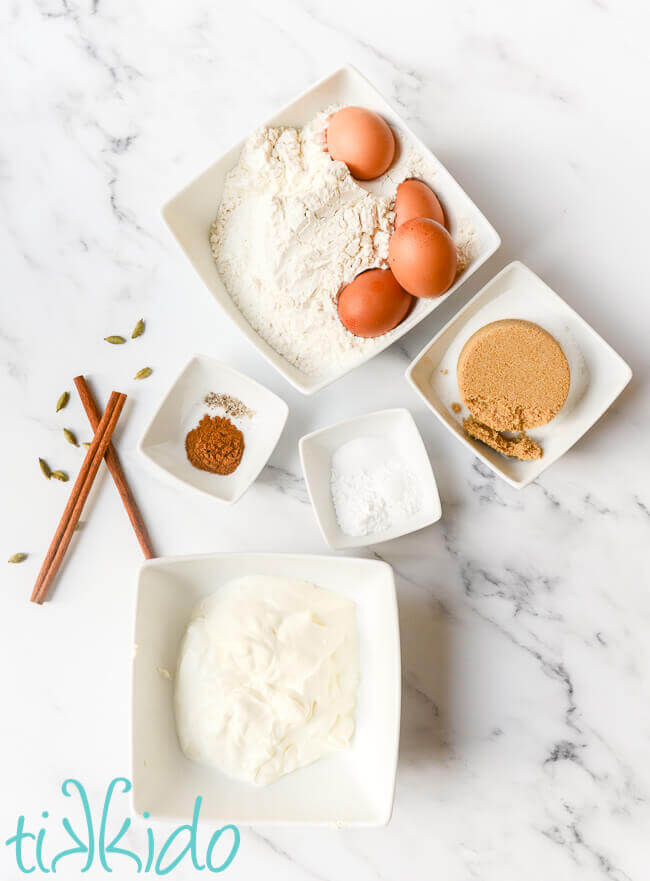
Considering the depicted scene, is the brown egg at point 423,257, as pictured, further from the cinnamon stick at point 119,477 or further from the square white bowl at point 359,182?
the cinnamon stick at point 119,477

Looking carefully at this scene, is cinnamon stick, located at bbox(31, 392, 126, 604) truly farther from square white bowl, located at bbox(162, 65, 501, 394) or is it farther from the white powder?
the white powder

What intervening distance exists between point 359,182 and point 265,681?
930 mm

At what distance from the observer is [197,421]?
1.43 m

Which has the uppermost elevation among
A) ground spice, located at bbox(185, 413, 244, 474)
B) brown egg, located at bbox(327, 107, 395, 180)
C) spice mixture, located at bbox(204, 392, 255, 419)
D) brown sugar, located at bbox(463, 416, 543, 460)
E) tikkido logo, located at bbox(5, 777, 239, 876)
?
brown egg, located at bbox(327, 107, 395, 180)

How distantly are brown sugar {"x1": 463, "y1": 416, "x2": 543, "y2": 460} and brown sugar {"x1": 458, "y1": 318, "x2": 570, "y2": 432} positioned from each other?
0.07 ft

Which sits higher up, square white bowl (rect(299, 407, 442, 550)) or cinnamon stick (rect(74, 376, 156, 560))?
square white bowl (rect(299, 407, 442, 550))

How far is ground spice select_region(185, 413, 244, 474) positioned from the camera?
4.60 ft

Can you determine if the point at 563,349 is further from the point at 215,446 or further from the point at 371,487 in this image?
the point at 215,446

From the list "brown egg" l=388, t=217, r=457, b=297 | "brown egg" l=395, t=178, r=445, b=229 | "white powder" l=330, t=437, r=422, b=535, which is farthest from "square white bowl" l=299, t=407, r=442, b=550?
"brown egg" l=395, t=178, r=445, b=229

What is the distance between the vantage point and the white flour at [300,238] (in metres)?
1.27

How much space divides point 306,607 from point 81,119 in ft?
3.61

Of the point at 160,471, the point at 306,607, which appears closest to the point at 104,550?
the point at 160,471

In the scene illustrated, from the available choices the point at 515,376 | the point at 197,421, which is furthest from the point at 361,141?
the point at 197,421

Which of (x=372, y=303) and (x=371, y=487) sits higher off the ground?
(x=372, y=303)
